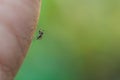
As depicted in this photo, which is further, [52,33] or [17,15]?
[52,33]

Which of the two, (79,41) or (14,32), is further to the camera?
(79,41)

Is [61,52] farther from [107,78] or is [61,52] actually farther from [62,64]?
[107,78]

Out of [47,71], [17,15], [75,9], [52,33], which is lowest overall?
[47,71]

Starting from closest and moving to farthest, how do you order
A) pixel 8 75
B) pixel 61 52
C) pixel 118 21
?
pixel 8 75 < pixel 61 52 < pixel 118 21

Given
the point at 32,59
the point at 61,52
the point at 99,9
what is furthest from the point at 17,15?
the point at 99,9

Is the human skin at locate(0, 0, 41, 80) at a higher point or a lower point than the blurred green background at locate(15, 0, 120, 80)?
higher
